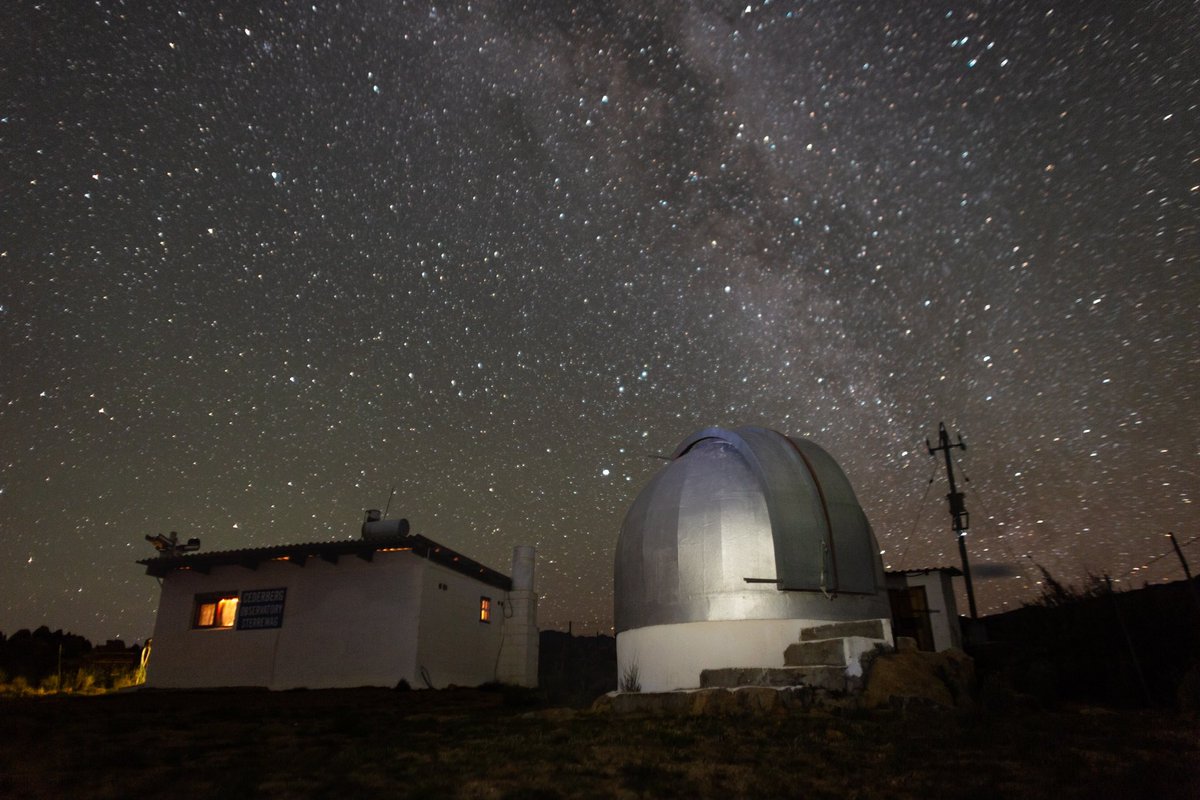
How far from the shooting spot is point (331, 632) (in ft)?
60.7

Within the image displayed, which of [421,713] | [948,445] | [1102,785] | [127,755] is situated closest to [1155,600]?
[948,445]

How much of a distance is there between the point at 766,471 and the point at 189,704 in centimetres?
1173

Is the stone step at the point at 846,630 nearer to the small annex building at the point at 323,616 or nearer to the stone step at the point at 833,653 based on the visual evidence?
the stone step at the point at 833,653

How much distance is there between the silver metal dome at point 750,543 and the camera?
511 inches

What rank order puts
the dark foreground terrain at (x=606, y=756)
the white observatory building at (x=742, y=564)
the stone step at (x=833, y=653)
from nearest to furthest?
the dark foreground terrain at (x=606, y=756) → the stone step at (x=833, y=653) → the white observatory building at (x=742, y=564)

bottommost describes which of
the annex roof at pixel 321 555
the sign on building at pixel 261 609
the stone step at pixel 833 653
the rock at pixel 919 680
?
the rock at pixel 919 680

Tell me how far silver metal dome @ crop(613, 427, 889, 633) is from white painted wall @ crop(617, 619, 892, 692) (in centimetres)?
17

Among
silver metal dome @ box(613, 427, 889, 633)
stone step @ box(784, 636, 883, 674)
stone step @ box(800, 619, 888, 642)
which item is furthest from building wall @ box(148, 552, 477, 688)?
stone step @ box(800, 619, 888, 642)

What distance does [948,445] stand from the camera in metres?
26.2

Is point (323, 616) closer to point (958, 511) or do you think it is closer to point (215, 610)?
point (215, 610)

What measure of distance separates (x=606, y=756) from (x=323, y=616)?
1442 centimetres

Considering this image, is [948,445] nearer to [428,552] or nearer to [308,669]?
[428,552]

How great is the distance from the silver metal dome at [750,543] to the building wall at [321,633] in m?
6.24

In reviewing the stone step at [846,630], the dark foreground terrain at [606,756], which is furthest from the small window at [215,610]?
the stone step at [846,630]
